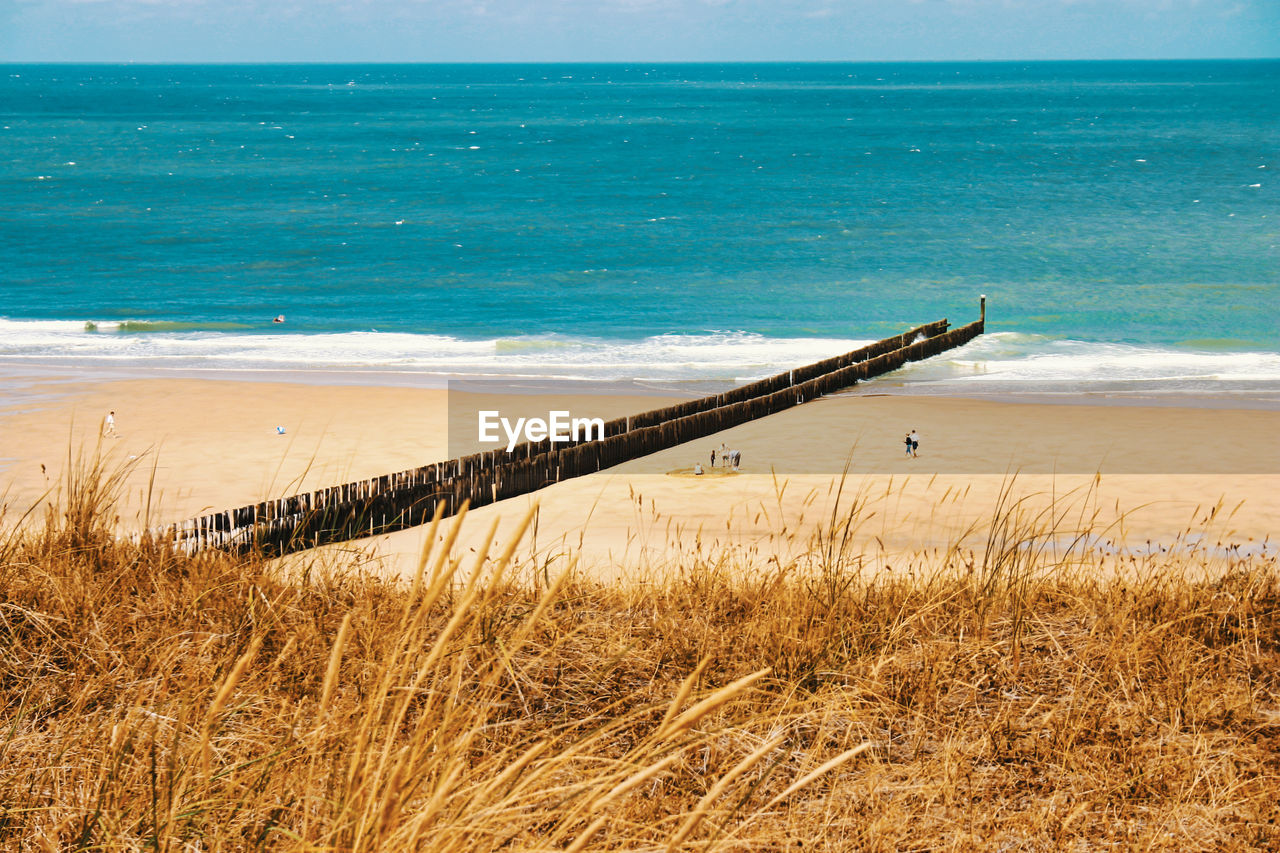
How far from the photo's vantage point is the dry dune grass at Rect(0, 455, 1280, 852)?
2748 millimetres

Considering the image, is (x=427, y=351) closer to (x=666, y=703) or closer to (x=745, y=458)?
(x=745, y=458)

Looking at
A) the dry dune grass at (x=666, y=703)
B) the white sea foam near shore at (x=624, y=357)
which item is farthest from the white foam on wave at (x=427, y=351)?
the dry dune grass at (x=666, y=703)

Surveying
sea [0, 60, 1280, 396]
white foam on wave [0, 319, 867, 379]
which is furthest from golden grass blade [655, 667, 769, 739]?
white foam on wave [0, 319, 867, 379]

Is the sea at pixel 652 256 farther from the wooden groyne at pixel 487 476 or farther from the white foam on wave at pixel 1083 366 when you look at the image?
the wooden groyne at pixel 487 476

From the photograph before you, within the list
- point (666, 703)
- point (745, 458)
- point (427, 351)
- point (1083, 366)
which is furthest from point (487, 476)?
point (1083, 366)

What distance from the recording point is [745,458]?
768 inches

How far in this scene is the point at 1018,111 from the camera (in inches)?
5571

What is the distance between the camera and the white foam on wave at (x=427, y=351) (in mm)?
29812

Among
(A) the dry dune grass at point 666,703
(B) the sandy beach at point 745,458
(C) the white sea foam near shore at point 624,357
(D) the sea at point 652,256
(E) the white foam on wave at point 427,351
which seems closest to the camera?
(A) the dry dune grass at point 666,703

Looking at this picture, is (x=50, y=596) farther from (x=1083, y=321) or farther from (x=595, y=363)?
(x=1083, y=321)

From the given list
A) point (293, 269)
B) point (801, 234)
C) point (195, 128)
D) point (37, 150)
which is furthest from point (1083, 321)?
point (195, 128)

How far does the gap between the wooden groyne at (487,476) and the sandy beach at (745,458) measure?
0.45m

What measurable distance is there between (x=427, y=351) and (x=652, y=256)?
1906cm

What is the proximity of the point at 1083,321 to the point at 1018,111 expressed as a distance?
116919 millimetres
